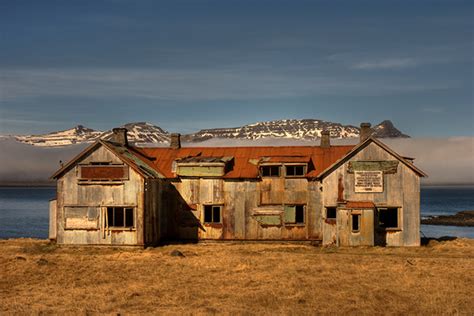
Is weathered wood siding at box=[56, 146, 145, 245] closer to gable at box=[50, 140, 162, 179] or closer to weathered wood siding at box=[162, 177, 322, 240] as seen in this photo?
gable at box=[50, 140, 162, 179]

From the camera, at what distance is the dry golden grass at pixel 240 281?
71.2 feet

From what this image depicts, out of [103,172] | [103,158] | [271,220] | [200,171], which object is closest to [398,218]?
[271,220]

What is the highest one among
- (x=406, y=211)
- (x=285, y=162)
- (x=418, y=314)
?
(x=285, y=162)

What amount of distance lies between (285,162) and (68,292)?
827 inches

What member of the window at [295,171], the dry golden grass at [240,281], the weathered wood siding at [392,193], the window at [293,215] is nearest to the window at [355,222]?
the dry golden grass at [240,281]

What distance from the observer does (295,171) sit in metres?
42.0

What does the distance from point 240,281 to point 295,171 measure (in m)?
16.8

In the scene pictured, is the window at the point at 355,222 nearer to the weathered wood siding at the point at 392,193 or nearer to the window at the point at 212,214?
the weathered wood siding at the point at 392,193

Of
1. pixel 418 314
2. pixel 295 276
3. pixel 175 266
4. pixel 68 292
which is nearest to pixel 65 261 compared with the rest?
pixel 175 266

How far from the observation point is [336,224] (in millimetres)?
39438

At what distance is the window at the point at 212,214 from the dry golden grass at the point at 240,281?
4302mm

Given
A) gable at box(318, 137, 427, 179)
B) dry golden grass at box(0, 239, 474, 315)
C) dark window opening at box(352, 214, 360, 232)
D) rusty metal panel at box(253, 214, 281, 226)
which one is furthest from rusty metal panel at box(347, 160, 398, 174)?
rusty metal panel at box(253, 214, 281, 226)

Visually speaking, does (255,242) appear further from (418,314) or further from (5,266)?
(418,314)

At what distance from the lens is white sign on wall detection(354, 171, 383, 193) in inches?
1583
